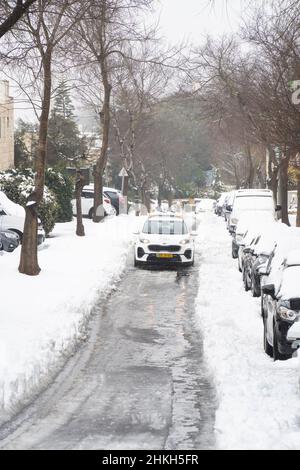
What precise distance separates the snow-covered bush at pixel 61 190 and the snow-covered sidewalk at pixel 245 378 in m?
18.1

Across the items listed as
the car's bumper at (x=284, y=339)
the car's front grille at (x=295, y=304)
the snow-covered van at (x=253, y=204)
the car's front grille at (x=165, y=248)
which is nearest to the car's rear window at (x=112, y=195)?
the snow-covered van at (x=253, y=204)

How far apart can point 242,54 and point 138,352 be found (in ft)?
131

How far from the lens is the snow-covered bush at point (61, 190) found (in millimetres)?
35406

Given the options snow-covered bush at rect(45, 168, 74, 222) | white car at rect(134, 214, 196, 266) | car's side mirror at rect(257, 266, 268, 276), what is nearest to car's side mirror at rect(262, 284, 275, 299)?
car's side mirror at rect(257, 266, 268, 276)

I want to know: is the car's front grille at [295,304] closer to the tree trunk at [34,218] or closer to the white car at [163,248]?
the tree trunk at [34,218]

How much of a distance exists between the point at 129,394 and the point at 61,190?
2677cm

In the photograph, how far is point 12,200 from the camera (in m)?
29.5

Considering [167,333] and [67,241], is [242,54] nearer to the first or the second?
[67,241]

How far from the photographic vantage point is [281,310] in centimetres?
1111

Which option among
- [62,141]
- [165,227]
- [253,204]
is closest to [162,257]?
[165,227]

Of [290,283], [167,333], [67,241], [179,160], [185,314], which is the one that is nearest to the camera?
[290,283]

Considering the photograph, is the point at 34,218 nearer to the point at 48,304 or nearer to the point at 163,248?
the point at 48,304
